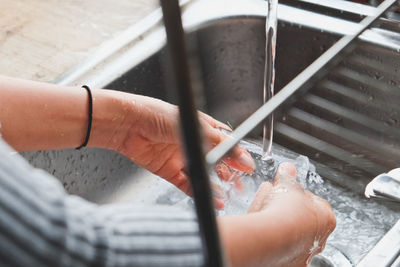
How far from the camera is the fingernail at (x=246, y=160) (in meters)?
0.66

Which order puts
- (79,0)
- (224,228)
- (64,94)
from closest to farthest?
(224,228) < (64,94) < (79,0)

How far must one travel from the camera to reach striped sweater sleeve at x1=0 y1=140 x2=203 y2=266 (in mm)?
342

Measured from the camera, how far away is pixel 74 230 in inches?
14.0

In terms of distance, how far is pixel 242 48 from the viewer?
1234 mm

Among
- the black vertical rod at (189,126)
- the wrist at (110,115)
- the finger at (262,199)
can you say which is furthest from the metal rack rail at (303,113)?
the wrist at (110,115)

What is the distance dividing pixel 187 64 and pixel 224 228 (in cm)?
25

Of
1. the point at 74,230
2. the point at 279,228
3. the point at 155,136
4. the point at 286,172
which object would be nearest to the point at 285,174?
the point at 286,172

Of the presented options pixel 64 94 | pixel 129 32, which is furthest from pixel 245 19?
pixel 64 94

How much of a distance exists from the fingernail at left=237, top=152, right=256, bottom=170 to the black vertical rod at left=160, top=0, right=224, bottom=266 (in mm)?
335

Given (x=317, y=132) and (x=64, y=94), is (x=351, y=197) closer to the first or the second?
(x=317, y=132)

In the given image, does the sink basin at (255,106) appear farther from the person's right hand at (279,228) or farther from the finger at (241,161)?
the person's right hand at (279,228)

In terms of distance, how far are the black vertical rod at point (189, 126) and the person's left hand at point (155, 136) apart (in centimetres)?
51

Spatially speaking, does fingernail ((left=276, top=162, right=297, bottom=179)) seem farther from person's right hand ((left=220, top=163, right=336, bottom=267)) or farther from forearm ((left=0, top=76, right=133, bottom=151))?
Answer: forearm ((left=0, top=76, right=133, bottom=151))

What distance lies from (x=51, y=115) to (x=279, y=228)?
0.42 m
